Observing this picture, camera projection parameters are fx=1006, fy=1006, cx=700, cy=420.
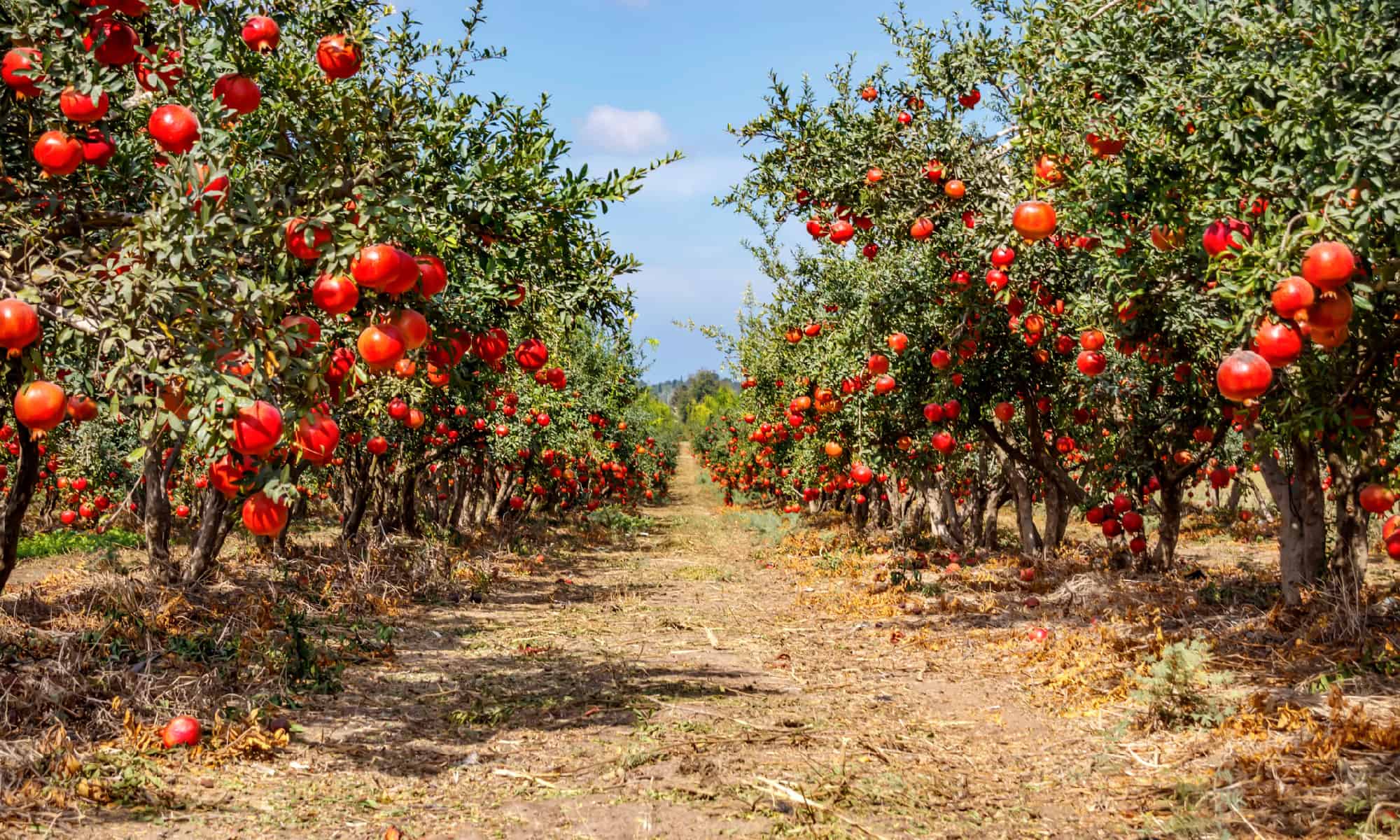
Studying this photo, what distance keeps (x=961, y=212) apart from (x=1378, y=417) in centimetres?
393

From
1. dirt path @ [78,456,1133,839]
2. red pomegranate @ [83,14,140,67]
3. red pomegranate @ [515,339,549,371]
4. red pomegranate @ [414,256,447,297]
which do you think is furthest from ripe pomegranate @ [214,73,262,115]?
dirt path @ [78,456,1133,839]

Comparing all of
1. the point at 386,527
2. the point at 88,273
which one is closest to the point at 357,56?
the point at 88,273

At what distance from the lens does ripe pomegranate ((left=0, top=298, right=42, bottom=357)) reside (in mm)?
3992

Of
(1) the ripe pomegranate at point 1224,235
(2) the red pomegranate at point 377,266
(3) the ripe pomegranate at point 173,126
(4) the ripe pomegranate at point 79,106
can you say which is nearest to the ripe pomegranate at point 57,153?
(4) the ripe pomegranate at point 79,106

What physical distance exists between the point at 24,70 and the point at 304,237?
164cm

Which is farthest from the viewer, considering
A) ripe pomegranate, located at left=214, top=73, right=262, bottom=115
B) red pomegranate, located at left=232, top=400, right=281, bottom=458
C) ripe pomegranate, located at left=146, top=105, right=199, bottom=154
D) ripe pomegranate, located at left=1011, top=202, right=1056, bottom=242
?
ripe pomegranate, located at left=1011, top=202, right=1056, bottom=242

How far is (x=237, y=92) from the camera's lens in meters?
5.02

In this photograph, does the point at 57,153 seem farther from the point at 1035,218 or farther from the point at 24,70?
the point at 1035,218

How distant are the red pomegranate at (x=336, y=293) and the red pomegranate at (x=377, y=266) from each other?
0.06 meters

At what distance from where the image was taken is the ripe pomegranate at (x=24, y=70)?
479 centimetres

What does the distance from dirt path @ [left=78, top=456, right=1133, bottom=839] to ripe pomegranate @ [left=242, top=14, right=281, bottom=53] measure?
415 cm

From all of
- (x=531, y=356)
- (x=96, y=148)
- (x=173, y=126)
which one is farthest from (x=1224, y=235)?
(x=96, y=148)

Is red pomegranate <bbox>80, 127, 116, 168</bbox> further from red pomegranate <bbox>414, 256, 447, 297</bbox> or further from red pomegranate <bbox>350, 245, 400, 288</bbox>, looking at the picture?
red pomegranate <bbox>350, 245, 400, 288</bbox>

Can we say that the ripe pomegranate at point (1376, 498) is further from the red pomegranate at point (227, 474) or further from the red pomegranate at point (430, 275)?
the red pomegranate at point (227, 474)
